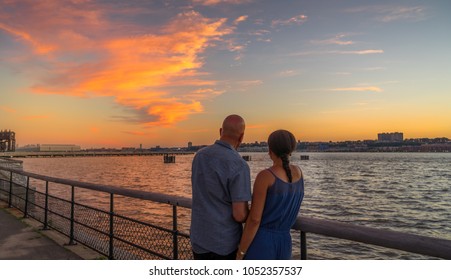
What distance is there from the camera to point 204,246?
2.65 meters

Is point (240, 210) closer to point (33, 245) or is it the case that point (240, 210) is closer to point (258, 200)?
point (258, 200)

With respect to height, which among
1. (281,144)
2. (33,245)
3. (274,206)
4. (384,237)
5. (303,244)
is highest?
(281,144)

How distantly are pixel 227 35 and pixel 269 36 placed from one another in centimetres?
128

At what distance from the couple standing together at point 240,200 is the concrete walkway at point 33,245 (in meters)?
3.76

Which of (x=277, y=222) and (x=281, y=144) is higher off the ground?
(x=281, y=144)

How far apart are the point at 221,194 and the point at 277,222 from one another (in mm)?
431

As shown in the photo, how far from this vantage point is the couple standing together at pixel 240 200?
2.29 meters

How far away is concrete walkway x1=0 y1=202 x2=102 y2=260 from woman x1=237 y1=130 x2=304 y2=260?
13.4 ft

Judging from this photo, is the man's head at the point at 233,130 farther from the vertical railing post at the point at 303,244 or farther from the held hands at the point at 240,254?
the vertical railing post at the point at 303,244

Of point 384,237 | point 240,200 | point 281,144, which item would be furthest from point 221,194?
point 384,237

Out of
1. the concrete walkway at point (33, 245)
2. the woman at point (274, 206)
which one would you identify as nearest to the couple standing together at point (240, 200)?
the woman at point (274, 206)

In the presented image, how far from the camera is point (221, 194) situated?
100 inches
